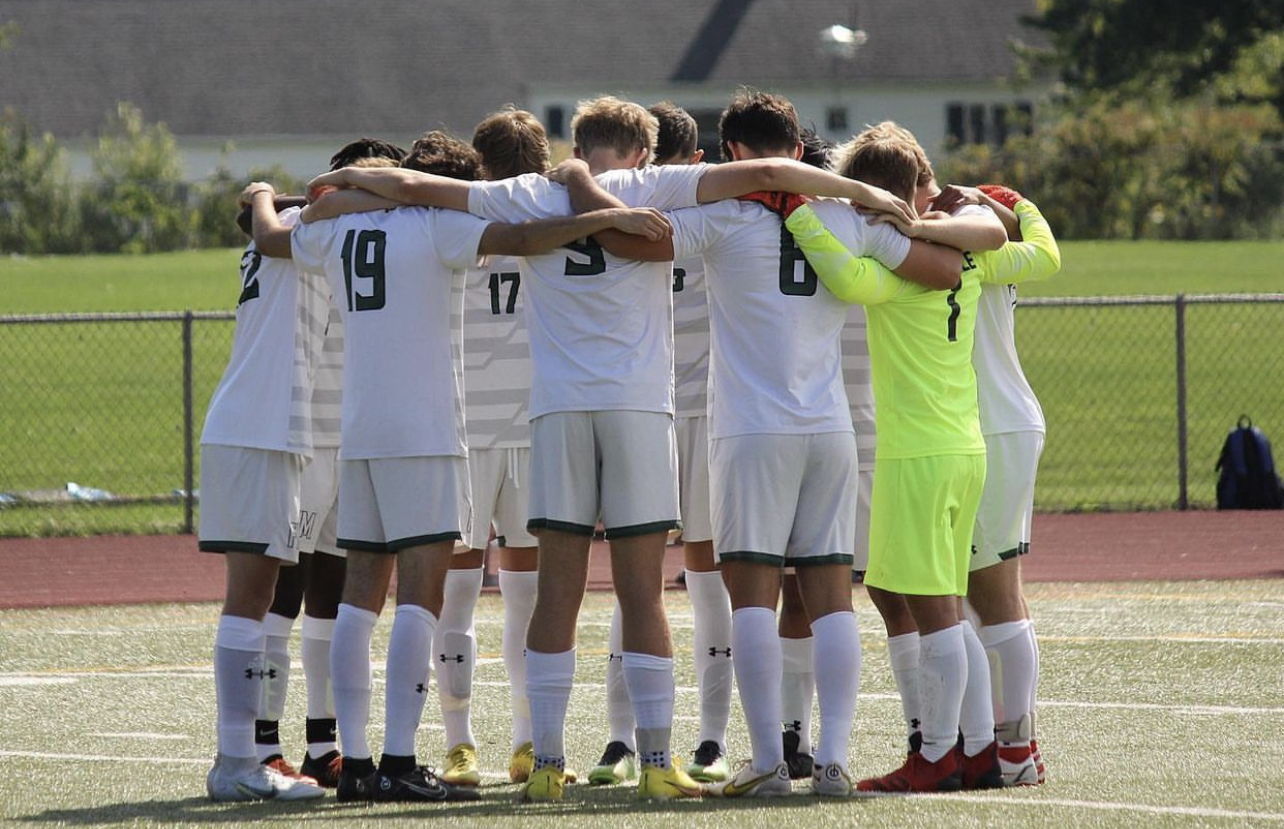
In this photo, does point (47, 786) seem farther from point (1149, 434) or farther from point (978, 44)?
point (978, 44)

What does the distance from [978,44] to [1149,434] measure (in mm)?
44202

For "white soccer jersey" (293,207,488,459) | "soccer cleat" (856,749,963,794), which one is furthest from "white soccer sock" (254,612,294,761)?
"soccer cleat" (856,749,963,794)

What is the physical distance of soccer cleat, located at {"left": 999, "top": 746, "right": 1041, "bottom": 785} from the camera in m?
5.99

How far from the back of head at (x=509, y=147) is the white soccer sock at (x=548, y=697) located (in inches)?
60.8

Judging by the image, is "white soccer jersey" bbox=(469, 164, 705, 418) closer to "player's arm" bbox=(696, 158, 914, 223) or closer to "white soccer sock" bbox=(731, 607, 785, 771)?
"player's arm" bbox=(696, 158, 914, 223)

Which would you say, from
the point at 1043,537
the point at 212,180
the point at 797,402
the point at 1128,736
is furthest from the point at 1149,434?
the point at 212,180

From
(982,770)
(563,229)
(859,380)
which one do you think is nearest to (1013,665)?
(982,770)

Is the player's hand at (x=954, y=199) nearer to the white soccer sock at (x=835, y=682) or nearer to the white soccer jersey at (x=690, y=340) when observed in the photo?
the white soccer jersey at (x=690, y=340)

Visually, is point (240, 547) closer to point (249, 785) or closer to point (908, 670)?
point (249, 785)

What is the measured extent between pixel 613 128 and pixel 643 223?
49 centimetres

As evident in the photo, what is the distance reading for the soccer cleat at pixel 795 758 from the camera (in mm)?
6473

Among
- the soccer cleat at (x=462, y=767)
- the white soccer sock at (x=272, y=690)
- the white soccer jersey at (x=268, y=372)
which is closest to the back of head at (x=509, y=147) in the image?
the white soccer jersey at (x=268, y=372)

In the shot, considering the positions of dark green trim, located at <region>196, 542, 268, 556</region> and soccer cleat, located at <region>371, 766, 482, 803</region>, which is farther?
dark green trim, located at <region>196, 542, 268, 556</region>

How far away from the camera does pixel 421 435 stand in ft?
18.8
